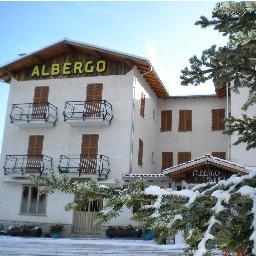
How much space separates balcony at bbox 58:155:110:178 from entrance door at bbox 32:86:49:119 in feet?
10.5

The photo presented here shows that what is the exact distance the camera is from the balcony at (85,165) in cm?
2166

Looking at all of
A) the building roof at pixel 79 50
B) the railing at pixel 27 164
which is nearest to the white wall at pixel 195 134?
the building roof at pixel 79 50

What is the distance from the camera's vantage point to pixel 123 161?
22.0 m

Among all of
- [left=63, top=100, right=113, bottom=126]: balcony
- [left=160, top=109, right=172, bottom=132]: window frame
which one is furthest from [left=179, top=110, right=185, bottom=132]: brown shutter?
[left=63, top=100, right=113, bottom=126]: balcony

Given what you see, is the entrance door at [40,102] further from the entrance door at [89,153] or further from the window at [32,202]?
the window at [32,202]

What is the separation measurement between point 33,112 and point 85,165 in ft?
16.9

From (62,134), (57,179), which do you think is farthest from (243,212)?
(62,134)

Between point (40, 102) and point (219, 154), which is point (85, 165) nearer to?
point (40, 102)

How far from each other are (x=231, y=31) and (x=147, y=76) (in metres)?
20.9

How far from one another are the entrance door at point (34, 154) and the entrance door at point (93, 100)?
3630mm

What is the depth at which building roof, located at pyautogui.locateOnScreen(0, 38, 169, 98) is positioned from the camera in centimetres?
2271

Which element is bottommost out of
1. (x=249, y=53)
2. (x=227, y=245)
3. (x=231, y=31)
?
(x=227, y=245)

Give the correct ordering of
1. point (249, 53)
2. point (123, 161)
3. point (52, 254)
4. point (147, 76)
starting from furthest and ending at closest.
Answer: point (147, 76) < point (123, 161) < point (52, 254) < point (249, 53)

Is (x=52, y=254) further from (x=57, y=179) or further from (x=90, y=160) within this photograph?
(x=57, y=179)
